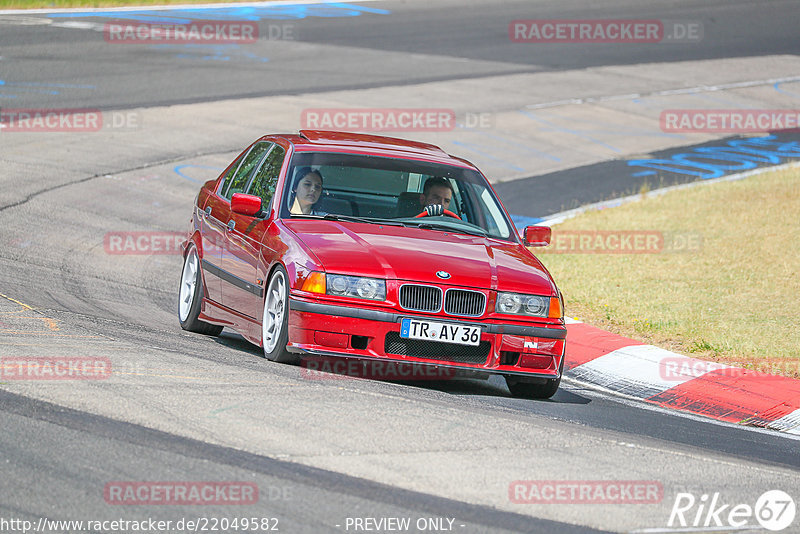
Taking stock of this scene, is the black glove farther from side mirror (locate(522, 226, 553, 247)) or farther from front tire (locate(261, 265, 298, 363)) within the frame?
front tire (locate(261, 265, 298, 363))

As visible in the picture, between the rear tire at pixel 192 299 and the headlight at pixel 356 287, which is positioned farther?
the rear tire at pixel 192 299

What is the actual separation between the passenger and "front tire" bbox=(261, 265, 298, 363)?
722 mm

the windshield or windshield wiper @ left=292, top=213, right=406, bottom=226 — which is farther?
the windshield

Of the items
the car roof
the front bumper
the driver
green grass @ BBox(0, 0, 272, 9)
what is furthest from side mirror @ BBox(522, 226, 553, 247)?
green grass @ BBox(0, 0, 272, 9)

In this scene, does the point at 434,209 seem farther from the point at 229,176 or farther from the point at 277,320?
the point at 229,176

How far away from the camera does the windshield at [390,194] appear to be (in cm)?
865

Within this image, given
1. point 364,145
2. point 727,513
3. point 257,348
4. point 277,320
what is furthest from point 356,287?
point 727,513

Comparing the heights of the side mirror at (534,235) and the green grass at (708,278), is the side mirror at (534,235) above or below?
above

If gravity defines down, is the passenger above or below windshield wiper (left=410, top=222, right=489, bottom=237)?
above

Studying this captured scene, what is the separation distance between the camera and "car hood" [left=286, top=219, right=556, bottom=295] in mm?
7531

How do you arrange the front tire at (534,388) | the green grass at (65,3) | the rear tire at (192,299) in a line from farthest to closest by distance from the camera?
the green grass at (65,3), the rear tire at (192,299), the front tire at (534,388)

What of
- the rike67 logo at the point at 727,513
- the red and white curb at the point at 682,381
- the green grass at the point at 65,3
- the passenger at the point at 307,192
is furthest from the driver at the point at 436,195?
the green grass at the point at 65,3

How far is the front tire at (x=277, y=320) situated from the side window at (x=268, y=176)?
1019 millimetres

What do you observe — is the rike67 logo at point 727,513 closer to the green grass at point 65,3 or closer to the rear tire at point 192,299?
the rear tire at point 192,299
